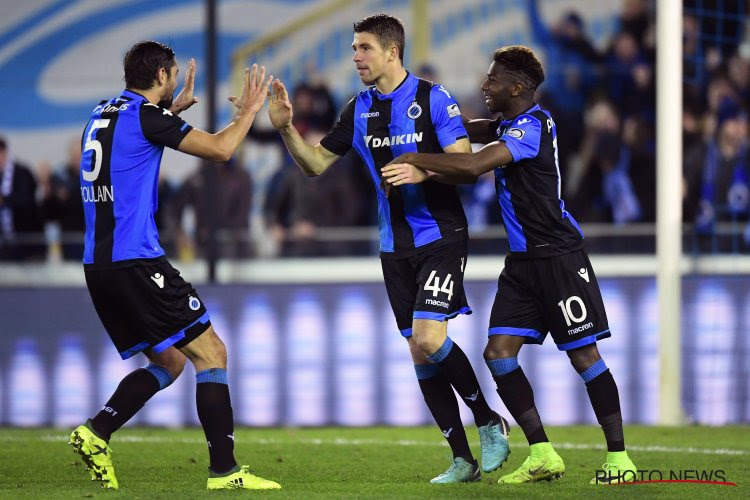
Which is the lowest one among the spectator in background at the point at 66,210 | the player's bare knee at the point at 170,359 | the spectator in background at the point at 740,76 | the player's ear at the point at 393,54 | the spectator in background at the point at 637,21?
the player's bare knee at the point at 170,359

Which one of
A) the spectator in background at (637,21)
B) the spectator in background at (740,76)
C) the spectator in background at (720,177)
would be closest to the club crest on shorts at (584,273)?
the spectator in background at (720,177)

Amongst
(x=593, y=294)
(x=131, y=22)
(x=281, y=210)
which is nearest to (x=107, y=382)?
(x=281, y=210)

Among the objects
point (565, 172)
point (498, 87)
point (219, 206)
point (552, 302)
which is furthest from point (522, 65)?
point (565, 172)

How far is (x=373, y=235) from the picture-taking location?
1128 cm

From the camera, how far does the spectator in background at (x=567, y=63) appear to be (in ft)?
39.8

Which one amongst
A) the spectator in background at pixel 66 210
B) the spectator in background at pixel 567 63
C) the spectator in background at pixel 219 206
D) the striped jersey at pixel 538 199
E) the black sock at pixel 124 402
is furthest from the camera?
the spectator in background at pixel 567 63

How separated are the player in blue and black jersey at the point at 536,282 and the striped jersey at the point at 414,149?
0.80ft

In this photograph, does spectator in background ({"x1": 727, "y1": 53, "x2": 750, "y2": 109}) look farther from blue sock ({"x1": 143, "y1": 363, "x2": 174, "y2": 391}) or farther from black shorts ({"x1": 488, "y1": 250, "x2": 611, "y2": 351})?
blue sock ({"x1": 143, "y1": 363, "x2": 174, "y2": 391})

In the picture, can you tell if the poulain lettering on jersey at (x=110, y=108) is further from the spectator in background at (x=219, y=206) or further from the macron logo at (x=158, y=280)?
the spectator in background at (x=219, y=206)

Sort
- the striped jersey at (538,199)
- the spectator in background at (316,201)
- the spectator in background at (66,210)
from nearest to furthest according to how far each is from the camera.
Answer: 1. the striped jersey at (538,199)
2. the spectator in background at (66,210)
3. the spectator in background at (316,201)

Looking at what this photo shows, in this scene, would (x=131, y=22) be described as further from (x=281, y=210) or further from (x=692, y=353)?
(x=692, y=353)

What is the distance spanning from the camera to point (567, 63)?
12.2 m

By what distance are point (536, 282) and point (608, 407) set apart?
67 centimetres

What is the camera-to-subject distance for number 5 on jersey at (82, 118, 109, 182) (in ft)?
19.0
